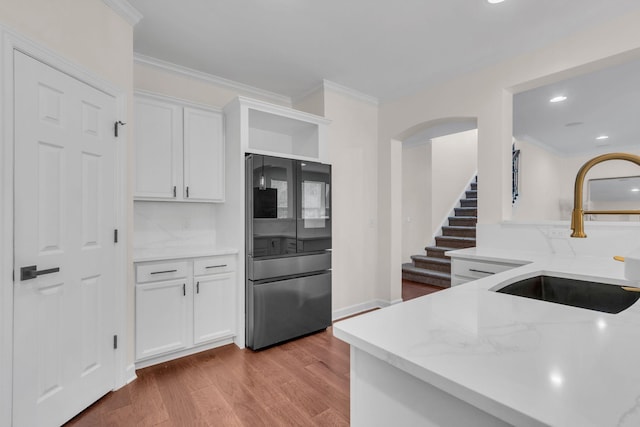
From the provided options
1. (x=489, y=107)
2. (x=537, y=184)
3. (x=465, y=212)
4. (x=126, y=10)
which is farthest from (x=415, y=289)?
(x=126, y=10)

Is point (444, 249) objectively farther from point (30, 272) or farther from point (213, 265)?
point (30, 272)

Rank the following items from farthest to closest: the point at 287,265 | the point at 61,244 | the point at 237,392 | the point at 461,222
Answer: the point at 461,222 → the point at 287,265 → the point at 237,392 → the point at 61,244

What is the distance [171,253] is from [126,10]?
1859 mm

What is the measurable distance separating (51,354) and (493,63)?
4.07 metres

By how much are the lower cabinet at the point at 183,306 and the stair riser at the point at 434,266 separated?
3.78m

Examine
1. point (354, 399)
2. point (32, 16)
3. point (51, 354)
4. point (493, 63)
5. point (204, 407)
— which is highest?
point (493, 63)

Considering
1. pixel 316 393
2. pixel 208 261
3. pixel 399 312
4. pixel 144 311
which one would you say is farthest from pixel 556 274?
pixel 144 311

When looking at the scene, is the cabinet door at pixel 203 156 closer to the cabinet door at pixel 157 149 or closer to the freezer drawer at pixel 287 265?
the cabinet door at pixel 157 149

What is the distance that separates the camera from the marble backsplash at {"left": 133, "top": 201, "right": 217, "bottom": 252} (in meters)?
2.89

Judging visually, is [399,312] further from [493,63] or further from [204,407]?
[493,63]

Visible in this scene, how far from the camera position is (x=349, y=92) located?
3.66 m

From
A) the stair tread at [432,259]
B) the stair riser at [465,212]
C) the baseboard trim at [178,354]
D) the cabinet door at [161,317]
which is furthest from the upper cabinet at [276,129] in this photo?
the stair riser at [465,212]

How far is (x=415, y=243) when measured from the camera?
20.2 ft

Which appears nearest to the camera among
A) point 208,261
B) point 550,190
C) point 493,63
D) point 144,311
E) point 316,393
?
point 316,393
